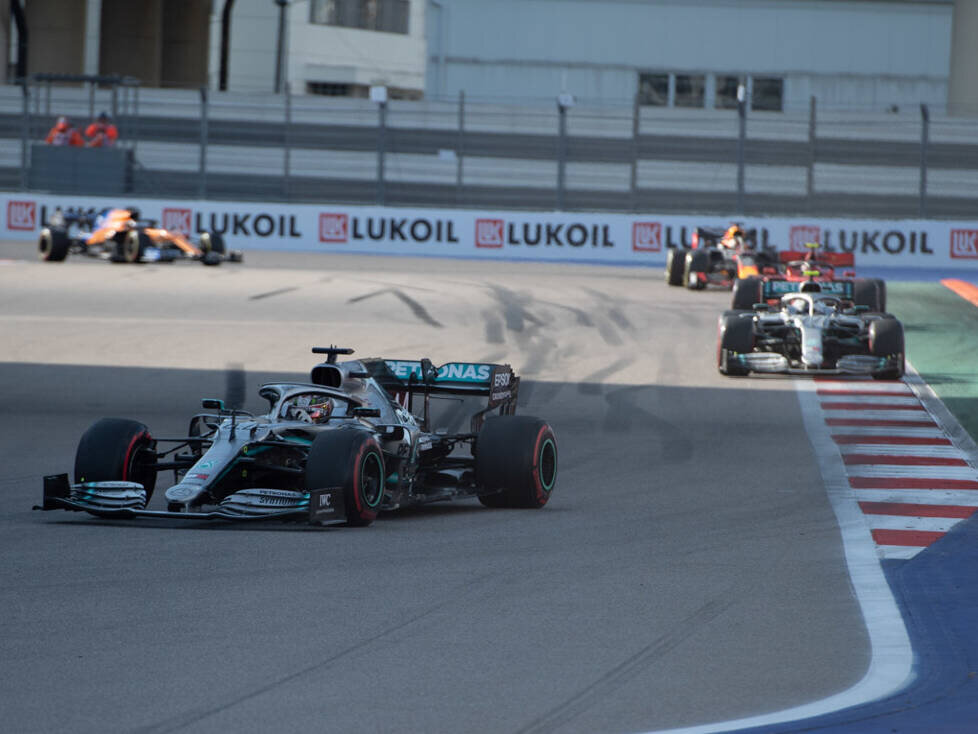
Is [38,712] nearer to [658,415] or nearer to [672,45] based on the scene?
[658,415]

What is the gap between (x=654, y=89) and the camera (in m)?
50.0

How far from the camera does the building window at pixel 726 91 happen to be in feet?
162

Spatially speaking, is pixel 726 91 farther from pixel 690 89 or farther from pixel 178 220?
pixel 178 220

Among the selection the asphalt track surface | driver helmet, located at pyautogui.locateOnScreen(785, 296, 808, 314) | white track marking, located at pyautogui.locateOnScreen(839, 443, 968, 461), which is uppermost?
driver helmet, located at pyautogui.locateOnScreen(785, 296, 808, 314)

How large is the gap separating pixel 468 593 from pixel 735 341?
1015cm

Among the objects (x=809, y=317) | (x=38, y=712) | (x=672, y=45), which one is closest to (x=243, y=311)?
(x=809, y=317)

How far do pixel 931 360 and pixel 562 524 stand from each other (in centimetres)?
1077

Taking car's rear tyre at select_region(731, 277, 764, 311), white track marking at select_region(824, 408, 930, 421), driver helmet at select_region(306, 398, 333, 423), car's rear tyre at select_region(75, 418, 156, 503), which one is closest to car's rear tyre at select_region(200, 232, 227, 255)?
car's rear tyre at select_region(731, 277, 764, 311)

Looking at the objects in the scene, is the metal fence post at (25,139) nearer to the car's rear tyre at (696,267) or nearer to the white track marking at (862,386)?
the car's rear tyre at (696,267)

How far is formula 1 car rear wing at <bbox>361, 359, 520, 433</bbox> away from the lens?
10867 millimetres

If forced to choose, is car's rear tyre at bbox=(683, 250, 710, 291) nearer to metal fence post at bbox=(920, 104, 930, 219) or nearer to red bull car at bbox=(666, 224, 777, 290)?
red bull car at bbox=(666, 224, 777, 290)

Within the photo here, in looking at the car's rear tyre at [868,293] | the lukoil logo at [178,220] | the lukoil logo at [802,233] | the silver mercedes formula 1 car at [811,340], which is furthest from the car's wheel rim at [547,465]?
the lukoil logo at [178,220]

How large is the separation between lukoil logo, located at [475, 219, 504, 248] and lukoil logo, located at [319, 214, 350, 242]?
2971 millimetres

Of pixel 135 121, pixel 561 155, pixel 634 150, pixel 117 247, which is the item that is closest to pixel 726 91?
pixel 634 150
